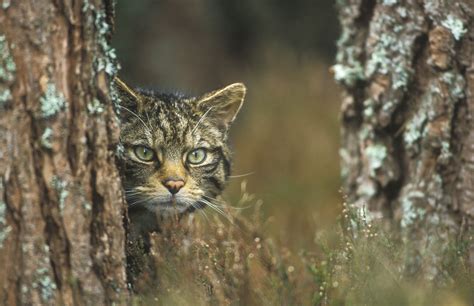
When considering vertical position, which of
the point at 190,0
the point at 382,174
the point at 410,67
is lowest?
the point at 382,174

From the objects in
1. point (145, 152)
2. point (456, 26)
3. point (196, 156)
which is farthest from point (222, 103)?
point (456, 26)

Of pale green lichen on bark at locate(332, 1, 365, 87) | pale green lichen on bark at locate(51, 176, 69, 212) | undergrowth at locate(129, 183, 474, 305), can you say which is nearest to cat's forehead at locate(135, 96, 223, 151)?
undergrowth at locate(129, 183, 474, 305)

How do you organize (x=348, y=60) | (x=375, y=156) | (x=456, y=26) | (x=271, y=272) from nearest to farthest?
(x=271, y=272) → (x=456, y=26) → (x=375, y=156) → (x=348, y=60)

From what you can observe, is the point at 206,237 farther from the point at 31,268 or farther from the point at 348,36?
the point at 348,36

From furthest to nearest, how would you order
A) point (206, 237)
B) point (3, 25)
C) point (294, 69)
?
point (294, 69)
point (206, 237)
point (3, 25)

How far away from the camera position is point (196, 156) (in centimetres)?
451

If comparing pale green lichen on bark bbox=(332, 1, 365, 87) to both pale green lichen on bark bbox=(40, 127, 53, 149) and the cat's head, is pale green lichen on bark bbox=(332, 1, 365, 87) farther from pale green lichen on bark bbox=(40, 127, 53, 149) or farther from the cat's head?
pale green lichen on bark bbox=(40, 127, 53, 149)

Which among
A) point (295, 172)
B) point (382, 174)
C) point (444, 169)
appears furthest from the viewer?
point (295, 172)

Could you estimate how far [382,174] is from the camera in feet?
14.8

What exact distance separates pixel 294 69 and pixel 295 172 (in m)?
2.22

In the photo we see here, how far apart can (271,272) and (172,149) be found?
921 millimetres

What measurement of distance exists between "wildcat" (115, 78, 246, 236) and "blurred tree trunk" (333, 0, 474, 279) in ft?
2.36

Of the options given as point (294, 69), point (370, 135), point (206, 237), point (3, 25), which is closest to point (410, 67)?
point (370, 135)

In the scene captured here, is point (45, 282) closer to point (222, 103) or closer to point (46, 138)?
point (46, 138)
